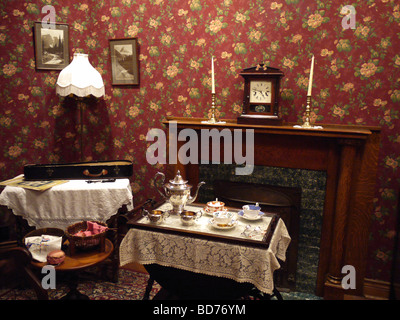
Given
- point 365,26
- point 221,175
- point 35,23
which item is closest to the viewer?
point 365,26

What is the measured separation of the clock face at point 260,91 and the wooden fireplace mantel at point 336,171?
0.70 ft

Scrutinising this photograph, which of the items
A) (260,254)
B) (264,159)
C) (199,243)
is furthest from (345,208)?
(199,243)

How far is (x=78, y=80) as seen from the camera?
9.04 feet

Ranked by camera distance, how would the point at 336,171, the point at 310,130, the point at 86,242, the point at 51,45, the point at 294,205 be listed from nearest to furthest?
the point at 86,242 → the point at 310,130 → the point at 336,171 → the point at 294,205 → the point at 51,45

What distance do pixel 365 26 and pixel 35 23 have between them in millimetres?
2864

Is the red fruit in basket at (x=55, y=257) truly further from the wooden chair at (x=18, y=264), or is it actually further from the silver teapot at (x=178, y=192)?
the silver teapot at (x=178, y=192)

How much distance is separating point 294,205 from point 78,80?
6.93 feet

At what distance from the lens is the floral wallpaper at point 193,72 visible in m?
2.38

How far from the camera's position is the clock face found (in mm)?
2446

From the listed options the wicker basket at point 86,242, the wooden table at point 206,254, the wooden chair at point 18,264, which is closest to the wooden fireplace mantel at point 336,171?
the wooden table at point 206,254

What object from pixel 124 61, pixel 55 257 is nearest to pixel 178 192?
pixel 55 257

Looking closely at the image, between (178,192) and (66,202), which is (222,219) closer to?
(178,192)

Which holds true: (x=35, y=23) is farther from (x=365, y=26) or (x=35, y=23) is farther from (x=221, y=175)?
(x=365, y=26)

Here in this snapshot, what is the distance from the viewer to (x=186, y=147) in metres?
2.83
